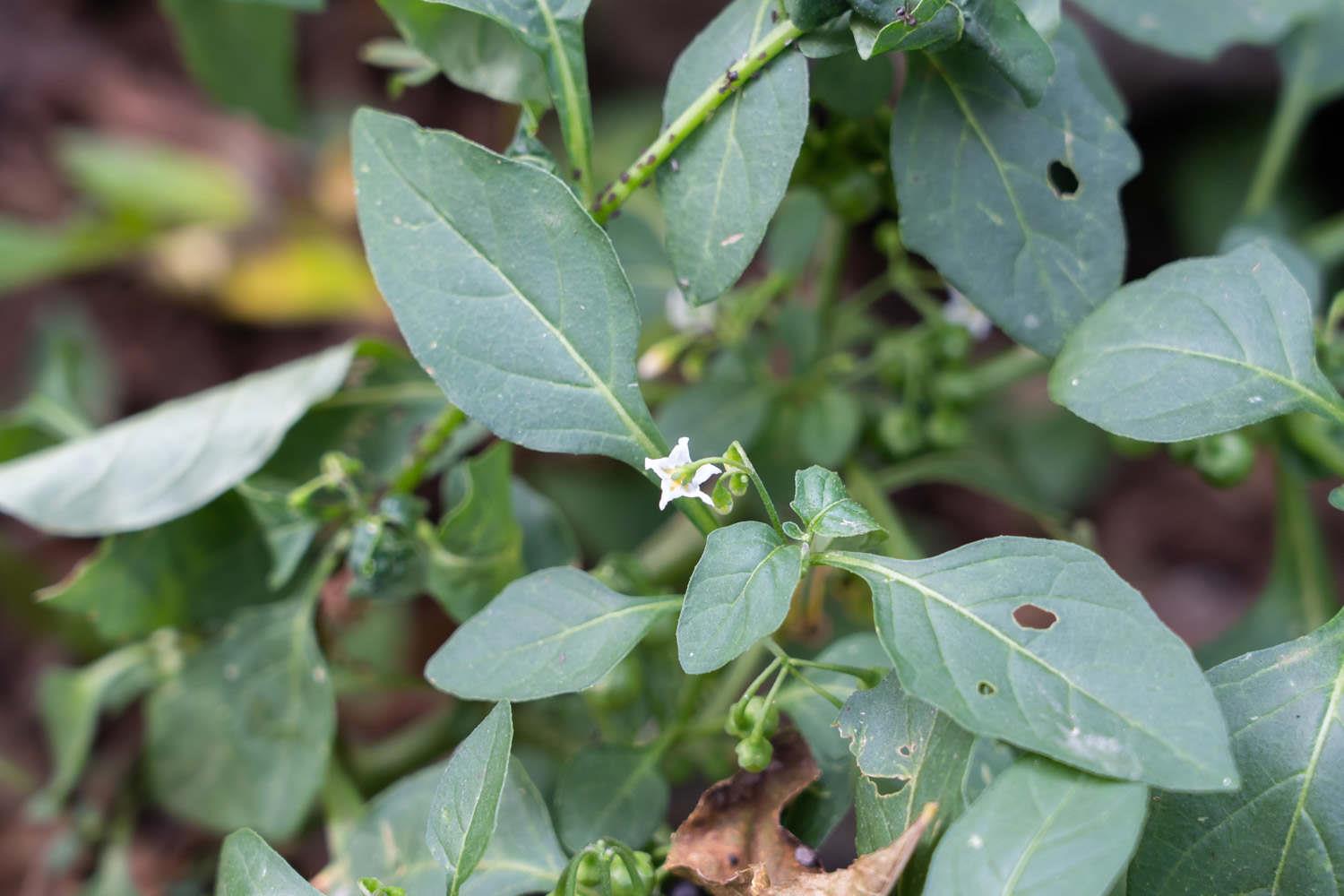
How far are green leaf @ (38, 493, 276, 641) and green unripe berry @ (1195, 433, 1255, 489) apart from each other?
105cm

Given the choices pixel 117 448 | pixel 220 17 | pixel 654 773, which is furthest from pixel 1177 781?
pixel 220 17

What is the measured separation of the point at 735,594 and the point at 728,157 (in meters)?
0.35

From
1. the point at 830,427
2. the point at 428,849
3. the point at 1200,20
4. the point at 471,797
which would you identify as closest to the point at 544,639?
the point at 471,797

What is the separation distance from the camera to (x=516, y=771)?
3.13 feet

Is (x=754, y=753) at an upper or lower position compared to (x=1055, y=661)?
lower

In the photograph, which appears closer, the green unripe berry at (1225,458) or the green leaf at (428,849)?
the green leaf at (428,849)

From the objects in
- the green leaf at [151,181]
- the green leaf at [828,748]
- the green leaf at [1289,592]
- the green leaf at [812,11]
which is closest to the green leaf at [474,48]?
the green leaf at [812,11]

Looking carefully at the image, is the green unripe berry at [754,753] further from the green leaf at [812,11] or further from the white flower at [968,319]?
the white flower at [968,319]

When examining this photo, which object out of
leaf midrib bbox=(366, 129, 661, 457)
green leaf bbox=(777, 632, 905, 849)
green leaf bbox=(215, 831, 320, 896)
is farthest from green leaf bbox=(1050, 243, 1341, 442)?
green leaf bbox=(215, 831, 320, 896)

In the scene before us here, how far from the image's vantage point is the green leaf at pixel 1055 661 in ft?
2.25

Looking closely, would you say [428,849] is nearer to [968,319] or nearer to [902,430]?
[902,430]

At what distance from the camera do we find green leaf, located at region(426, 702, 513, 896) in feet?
2.58

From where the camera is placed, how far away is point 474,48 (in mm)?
1005

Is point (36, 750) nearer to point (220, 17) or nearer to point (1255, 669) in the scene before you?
point (220, 17)
